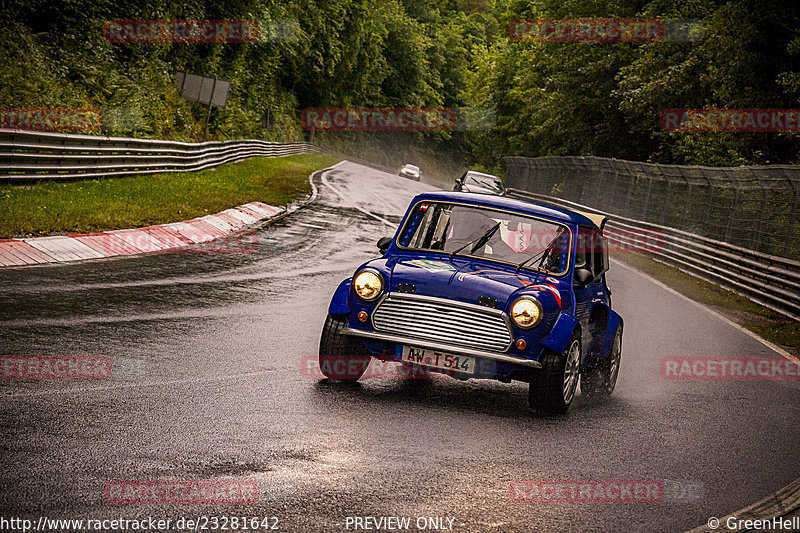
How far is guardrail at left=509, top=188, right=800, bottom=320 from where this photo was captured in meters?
16.9

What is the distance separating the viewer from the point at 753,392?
9.38 meters

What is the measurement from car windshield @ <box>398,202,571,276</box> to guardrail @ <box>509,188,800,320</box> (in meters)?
9.36

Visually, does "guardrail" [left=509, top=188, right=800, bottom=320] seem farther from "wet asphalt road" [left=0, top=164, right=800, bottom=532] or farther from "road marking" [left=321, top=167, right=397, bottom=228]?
"road marking" [left=321, top=167, right=397, bottom=228]

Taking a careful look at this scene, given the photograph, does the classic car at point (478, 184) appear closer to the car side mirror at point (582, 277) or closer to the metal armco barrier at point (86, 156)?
the metal armco barrier at point (86, 156)

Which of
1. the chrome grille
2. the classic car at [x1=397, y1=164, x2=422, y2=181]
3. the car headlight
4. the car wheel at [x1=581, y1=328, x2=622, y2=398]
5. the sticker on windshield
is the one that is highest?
the sticker on windshield

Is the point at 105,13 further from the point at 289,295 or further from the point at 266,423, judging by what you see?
the point at 266,423

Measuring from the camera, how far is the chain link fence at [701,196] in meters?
19.1

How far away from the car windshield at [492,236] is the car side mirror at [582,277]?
114 millimetres

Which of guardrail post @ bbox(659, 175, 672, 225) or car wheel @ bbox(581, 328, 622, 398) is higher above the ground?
guardrail post @ bbox(659, 175, 672, 225)

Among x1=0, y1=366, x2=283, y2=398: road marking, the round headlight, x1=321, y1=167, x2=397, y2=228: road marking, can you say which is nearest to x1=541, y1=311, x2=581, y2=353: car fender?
the round headlight

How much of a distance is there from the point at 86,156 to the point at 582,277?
15074 mm

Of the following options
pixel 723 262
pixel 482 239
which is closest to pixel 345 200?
pixel 723 262

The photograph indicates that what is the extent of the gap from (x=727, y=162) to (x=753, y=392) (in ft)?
71.3

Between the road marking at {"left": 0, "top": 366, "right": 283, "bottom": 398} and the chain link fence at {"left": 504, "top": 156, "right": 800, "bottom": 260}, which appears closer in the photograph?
the road marking at {"left": 0, "top": 366, "right": 283, "bottom": 398}
